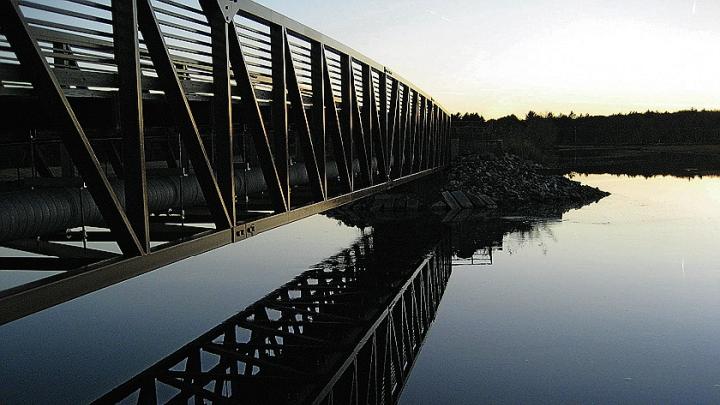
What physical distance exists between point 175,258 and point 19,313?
2.67 meters

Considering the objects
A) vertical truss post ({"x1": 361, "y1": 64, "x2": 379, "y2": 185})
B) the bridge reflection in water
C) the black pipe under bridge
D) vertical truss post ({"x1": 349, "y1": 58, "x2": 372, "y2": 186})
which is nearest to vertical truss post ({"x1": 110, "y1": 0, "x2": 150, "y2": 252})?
the black pipe under bridge

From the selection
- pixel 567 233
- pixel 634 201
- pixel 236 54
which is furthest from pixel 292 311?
pixel 634 201

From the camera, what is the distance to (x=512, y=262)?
24125 mm

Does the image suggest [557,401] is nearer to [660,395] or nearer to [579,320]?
[660,395]

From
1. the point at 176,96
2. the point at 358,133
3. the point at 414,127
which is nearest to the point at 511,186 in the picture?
the point at 414,127

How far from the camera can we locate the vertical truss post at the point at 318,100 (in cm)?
1488

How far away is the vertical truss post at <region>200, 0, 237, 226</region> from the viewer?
1012 centimetres

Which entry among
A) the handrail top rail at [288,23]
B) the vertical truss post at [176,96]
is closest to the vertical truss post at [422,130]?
the handrail top rail at [288,23]

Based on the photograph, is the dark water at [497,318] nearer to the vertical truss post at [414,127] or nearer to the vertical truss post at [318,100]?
the vertical truss post at [414,127]

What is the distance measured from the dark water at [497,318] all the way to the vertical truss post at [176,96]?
195 inches

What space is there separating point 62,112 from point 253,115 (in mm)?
4724

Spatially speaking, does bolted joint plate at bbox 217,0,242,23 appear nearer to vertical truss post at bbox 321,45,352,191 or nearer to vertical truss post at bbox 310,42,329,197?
vertical truss post at bbox 310,42,329,197

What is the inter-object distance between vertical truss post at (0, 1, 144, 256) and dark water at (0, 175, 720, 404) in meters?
5.95

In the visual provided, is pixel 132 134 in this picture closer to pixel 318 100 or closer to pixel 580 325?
pixel 318 100
